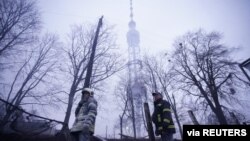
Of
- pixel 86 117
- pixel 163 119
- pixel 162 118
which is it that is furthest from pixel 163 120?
pixel 86 117

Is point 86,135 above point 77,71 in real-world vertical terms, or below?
below

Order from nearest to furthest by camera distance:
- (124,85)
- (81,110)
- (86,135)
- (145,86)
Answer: (86,135), (81,110), (145,86), (124,85)

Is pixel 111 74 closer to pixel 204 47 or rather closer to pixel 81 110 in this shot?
pixel 81 110

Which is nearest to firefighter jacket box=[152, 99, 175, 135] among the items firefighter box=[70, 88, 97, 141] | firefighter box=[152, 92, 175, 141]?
firefighter box=[152, 92, 175, 141]

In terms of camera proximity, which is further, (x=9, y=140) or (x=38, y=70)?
(x=38, y=70)

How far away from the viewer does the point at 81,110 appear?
165 inches

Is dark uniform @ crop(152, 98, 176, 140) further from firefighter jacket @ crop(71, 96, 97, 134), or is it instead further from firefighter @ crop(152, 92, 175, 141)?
firefighter jacket @ crop(71, 96, 97, 134)

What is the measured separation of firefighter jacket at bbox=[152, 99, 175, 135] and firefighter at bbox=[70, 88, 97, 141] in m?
2.48

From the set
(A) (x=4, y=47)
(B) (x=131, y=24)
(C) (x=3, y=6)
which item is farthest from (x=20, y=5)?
(B) (x=131, y=24)

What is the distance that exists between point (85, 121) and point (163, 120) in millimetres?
2741

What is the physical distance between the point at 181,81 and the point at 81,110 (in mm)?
19458

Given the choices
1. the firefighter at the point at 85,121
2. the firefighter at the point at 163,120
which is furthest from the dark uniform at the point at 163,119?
the firefighter at the point at 85,121

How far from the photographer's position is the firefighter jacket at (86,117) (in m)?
3.71

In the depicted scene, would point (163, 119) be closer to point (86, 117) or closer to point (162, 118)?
point (162, 118)
